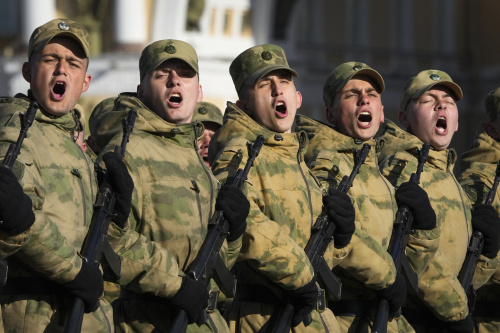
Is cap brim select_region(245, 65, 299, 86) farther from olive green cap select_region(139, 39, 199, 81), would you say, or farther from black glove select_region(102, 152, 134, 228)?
black glove select_region(102, 152, 134, 228)

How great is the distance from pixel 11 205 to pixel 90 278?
27.8 inches

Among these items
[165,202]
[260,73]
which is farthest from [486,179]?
[165,202]

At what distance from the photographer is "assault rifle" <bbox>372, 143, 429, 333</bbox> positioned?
34.1 feet

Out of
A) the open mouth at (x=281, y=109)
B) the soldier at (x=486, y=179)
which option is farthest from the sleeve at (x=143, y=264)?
the soldier at (x=486, y=179)

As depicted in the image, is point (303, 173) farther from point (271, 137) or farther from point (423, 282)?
point (423, 282)

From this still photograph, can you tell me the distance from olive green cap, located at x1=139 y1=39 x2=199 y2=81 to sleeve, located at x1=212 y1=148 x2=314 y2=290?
2.15ft

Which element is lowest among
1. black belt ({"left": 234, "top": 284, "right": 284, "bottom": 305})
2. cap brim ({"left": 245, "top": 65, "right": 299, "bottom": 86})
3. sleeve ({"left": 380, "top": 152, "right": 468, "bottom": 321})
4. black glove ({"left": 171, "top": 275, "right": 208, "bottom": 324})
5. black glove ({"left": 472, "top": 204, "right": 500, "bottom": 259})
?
sleeve ({"left": 380, "top": 152, "right": 468, "bottom": 321})

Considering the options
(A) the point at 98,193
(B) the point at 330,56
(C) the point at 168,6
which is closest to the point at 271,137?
(A) the point at 98,193

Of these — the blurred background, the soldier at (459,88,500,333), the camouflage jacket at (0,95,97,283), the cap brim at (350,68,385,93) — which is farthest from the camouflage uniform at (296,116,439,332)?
the blurred background

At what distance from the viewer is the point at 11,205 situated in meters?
7.77

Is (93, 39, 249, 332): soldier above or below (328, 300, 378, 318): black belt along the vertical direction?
above

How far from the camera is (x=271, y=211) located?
961cm

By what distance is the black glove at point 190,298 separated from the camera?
28.9 feet

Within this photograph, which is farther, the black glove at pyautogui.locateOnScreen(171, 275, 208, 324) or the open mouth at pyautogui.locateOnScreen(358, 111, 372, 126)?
the open mouth at pyautogui.locateOnScreen(358, 111, 372, 126)
